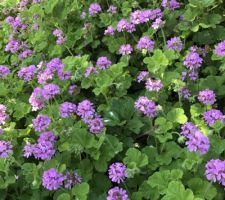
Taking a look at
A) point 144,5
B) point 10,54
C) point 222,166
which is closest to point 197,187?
point 222,166

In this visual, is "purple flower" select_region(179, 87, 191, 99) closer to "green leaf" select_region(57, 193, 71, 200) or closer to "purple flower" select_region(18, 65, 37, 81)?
"green leaf" select_region(57, 193, 71, 200)

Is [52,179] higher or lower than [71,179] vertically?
higher

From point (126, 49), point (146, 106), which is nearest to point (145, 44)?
point (126, 49)

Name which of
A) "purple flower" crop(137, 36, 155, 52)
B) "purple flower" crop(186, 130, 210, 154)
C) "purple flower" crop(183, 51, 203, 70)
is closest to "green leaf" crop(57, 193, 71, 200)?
"purple flower" crop(186, 130, 210, 154)

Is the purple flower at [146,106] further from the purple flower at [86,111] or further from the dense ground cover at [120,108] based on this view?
the purple flower at [86,111]

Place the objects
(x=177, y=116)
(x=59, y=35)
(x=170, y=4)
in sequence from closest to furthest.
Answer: (x=177, y=116), (x=170, y=4), (x=59, y=35)

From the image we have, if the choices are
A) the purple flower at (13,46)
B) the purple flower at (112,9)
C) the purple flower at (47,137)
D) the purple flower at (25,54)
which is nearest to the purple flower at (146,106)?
the purple flower at (47,137)

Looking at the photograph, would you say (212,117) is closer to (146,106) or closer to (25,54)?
(146,106)

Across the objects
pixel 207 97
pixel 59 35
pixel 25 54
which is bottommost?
pixel 25 54
